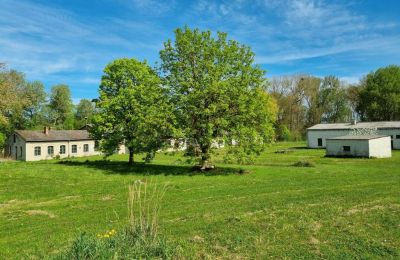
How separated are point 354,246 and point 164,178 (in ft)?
55.8

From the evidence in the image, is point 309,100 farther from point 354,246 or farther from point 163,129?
point 354,246

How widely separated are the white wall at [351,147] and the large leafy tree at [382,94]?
39024 millimetres

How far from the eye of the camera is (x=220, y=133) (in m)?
27.8

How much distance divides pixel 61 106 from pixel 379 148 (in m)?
71.1

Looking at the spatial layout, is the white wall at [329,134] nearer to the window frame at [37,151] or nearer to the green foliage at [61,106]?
the window frame at [37,151]

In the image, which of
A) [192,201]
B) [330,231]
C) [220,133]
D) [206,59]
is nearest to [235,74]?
[206,59]

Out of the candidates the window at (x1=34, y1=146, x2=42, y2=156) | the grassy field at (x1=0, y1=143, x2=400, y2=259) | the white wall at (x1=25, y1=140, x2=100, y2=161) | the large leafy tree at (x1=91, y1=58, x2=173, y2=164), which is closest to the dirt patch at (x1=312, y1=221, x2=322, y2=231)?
the grassy field at (x1=0, y1=143, x2=400, y2=259)

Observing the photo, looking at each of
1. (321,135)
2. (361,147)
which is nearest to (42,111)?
(321,135)

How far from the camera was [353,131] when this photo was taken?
60031mm

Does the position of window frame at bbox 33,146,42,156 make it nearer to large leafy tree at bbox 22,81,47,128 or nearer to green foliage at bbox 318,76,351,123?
large leafy tree at bbox 22,81,47,128

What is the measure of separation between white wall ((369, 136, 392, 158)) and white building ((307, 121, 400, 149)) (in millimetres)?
13606

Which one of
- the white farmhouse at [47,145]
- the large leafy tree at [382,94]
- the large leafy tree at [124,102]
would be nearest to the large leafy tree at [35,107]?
the white farmhouse at [47,145]

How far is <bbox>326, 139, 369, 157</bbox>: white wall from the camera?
1709 inches

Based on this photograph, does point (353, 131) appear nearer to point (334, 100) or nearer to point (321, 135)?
point (321, 135)
